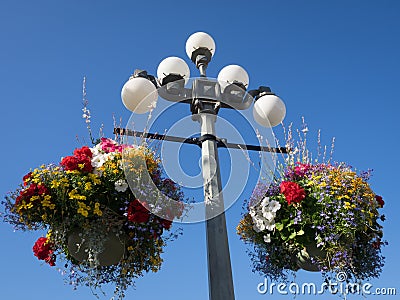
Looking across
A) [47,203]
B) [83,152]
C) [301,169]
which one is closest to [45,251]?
[47,203]

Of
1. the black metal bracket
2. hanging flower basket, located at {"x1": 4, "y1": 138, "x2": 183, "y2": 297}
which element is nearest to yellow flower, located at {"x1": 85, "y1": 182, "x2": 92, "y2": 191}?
hanging flower basket, located at {"x1": 4, "y1": 138, "x2": 183, "y2": 297}

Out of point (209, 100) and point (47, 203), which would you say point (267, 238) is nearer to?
point (209, 100)

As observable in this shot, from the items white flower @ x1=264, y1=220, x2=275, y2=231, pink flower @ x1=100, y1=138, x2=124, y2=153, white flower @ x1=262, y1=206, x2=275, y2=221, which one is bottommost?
white flower @ x1=264, y1=220, x2=275, y2=231

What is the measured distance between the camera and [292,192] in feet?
9.93

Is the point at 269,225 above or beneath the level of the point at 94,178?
beneath

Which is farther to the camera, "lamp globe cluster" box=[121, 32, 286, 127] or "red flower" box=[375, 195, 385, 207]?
"red flower" box=[375, 195, 385, 207]

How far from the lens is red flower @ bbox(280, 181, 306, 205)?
9.89 ft

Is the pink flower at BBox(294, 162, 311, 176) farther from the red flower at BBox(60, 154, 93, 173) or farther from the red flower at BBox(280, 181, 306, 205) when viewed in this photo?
the red flower at BBox(60, 154, 93, 173)

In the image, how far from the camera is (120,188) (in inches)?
111

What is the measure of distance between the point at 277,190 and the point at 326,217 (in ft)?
1.24

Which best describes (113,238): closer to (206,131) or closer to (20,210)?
(20,210)

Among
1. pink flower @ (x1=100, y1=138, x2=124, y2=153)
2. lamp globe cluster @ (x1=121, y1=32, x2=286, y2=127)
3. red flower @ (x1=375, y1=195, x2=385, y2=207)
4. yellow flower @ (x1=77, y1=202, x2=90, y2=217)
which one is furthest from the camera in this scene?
red flower @ (x1=375, y1=195, x2=385, y2=207)

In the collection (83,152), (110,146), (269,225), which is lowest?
(269,225)

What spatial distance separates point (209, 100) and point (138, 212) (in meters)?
0.98
